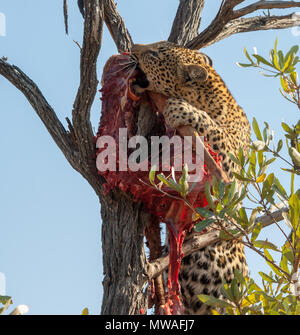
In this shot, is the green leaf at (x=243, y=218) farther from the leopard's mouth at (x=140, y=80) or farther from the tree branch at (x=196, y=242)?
the leopard's mouth at (x=140, y=80)

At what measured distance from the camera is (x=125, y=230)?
207 inches

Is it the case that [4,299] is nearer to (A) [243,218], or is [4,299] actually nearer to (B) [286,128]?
(A) [243,218]

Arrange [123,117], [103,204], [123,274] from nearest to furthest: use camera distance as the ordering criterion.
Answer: [123,274], [103,204], [123,117]

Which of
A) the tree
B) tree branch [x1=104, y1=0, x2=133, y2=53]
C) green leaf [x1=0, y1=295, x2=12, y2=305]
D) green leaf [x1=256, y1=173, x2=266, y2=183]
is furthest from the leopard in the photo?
green leaf [x1=0, y1=295, x2=12, y2=305]

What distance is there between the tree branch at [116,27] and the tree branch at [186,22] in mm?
631

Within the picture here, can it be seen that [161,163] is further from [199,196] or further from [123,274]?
[123,274]

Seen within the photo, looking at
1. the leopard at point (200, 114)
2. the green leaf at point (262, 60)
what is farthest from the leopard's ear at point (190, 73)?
the green leaf at point (262, 60)

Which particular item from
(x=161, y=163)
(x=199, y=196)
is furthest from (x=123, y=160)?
(x=199, y=196)

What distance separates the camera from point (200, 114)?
6.12 metres

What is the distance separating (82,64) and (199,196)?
4.71 ft

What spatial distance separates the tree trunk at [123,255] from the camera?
→ 198 inches

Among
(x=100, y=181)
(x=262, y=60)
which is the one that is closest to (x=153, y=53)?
(x=100, y=181)

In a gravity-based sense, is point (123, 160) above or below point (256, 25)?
below

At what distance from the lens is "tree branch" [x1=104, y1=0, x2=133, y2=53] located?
686 cm
